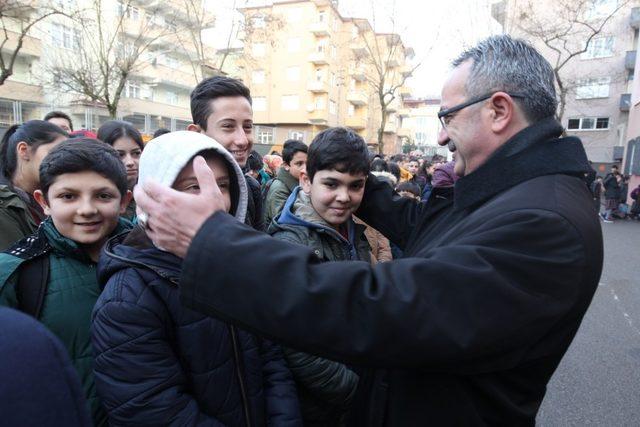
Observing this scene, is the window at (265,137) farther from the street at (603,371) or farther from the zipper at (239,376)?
the zipper at (239,376)

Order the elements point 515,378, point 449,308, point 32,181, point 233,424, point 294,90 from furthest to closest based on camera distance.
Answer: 1. point 294,90
2. point 32,181
3. point 233,424
4. point 515,378
5. point 449,308

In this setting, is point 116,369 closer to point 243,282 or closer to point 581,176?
point 243,282

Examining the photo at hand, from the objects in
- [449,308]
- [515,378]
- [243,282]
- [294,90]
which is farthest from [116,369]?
[294,90]

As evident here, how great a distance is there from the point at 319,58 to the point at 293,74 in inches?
108

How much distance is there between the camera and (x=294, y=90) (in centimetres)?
3772

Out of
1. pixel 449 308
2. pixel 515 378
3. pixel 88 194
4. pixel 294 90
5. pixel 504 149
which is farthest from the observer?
pixel 294 90

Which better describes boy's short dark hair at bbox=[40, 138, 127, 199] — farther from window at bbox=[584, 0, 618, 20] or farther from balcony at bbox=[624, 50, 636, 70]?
balcony at bbox=[624, 50, 636, 70]

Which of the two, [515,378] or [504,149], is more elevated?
[504,149]

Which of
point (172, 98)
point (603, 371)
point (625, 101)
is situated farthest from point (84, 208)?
point (172, 98)

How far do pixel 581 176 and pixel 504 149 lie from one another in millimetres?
240

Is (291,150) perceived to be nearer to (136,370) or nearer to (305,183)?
(305,183)

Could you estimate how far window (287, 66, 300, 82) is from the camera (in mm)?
37469

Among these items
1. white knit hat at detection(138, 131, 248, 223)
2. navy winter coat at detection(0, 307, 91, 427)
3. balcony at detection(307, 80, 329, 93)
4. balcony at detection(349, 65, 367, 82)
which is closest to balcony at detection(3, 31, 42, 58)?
balcony at detection(307, 80, 329, 93)

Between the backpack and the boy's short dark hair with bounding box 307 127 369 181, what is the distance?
142cm
